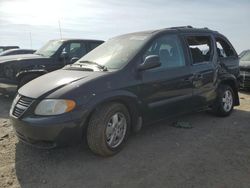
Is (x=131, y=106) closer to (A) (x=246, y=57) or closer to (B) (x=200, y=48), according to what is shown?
(B) (x=200, y=48)

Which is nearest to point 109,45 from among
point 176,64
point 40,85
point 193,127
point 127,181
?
point 176,64

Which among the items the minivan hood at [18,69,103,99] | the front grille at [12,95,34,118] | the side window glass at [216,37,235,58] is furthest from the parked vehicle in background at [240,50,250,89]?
the front grille at [12,95,34,118]

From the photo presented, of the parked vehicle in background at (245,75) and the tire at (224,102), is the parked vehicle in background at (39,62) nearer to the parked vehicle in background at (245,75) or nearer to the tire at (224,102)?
the tire at (224,102)

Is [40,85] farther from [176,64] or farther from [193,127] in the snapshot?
[193,127]

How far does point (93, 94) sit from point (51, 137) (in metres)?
0.75

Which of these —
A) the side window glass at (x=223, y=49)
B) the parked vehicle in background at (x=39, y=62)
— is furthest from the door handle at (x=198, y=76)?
the parked vehicle in background at (x=39, y=62)

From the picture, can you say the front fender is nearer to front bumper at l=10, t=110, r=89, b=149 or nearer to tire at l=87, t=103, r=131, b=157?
tire at l=87, t=103, r=131, b=157

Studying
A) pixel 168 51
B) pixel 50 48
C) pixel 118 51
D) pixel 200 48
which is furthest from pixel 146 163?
pixel 50 48

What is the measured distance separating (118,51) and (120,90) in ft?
2.98

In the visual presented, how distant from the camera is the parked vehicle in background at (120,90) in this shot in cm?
374

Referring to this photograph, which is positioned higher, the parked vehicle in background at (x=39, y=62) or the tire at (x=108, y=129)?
the parked vehicle in background at (x=39, y=62)

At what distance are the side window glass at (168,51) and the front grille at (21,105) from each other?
1817 millimetres

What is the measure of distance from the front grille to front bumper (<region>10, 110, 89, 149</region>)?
0.13m

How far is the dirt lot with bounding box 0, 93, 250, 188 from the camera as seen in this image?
3477 millimetres
